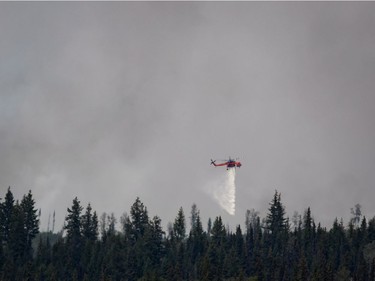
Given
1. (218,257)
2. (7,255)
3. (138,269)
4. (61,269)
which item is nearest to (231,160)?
(218,257)

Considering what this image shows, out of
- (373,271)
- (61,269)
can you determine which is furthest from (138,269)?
(373,271)

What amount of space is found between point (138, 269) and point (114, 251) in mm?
9148

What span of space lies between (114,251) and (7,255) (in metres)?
32.2

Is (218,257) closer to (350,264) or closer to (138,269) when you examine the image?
(138,269)

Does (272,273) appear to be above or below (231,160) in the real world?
below

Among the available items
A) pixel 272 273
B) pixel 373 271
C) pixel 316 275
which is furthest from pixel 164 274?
pixel 373 271

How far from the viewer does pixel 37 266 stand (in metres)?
193

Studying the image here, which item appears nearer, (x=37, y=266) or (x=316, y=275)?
(x=316, y=275)

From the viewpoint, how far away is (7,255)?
196000 millimetres

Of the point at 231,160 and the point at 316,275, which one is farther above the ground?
the point at 231,160

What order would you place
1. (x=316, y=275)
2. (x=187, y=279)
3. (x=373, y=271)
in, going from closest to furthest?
1. (x=316, y=275)
2. (x=373, y=271)
3. (x=187, y=279)

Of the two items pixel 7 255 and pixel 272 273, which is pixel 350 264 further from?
pixel 7 255

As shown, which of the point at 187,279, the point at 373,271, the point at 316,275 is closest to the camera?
the point at 316,275

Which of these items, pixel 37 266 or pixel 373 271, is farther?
pixel 37 266
